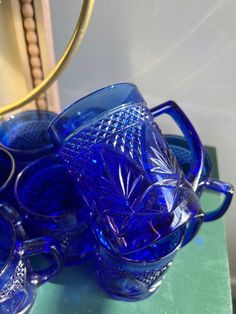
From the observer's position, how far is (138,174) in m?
0.32

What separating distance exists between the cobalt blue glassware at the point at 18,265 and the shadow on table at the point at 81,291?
3cm

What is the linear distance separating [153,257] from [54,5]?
306 mm

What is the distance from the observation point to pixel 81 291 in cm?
38

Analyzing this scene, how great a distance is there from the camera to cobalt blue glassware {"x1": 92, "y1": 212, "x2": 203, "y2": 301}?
0.32m

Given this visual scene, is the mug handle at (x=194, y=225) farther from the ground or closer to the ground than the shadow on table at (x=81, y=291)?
farther from the ground

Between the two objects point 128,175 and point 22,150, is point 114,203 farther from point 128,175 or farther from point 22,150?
point 22,150

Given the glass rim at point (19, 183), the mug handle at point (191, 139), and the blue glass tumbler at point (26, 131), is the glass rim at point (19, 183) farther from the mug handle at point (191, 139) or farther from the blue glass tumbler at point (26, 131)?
the mug handle at point (191, 139)

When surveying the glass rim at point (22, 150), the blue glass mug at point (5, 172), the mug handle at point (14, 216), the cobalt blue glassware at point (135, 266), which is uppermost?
the glass rim at point (22, 150)

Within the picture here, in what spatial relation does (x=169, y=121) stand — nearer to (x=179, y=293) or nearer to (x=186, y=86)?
(x=186, y=86)

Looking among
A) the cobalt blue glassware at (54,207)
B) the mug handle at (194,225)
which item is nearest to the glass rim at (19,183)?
the cobalt blue glassware at (54,207)

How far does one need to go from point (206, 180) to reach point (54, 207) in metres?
0.17

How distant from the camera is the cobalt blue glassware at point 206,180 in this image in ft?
1.28

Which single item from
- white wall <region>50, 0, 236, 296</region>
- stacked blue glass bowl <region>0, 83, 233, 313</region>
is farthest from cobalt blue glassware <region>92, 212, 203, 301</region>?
white wall <region>50, 0, 236, 296</region>

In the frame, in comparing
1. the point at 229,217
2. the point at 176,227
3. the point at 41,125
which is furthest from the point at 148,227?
the point at 229,217
